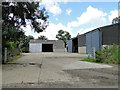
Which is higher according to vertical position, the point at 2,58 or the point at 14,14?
the point at 14,14

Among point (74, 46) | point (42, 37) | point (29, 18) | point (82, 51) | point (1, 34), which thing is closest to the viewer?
point (1, 34)

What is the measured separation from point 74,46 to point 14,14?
3136 cm

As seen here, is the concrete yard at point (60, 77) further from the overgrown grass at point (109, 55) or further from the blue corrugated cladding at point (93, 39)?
the blue corrugated cladding at point (93, 39)

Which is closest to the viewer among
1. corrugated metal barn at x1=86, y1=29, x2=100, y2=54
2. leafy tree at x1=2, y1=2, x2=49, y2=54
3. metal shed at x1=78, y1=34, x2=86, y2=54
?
leafy tree at x1=2, y1=2, x2=49, y2=54

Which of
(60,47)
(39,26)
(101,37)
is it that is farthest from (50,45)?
(39,26)

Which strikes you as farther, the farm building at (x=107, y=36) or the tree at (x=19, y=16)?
the farm building at (x=107, y=36)

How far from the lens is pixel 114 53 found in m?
11.2

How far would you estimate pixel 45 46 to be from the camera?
167 feet

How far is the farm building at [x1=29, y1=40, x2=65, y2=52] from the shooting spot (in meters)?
46.2

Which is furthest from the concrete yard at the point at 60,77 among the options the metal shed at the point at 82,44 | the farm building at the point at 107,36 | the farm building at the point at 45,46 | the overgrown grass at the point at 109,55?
the farm building at the point at 45,46

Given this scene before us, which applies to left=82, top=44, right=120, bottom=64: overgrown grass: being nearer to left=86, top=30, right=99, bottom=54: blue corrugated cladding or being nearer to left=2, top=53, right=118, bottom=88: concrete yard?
left=2, top=53, right=118, bottom=88: concrete yard

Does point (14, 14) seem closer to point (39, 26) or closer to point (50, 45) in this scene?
point (39, 26)

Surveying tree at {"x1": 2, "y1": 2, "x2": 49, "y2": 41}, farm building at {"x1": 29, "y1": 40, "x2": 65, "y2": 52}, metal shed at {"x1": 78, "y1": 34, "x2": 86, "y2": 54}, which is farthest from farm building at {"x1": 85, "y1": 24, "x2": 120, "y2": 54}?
farm building at {"x1": 29, "y1": 40, "x2": 65, "y2": 52}

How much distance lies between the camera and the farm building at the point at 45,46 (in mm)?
46156
